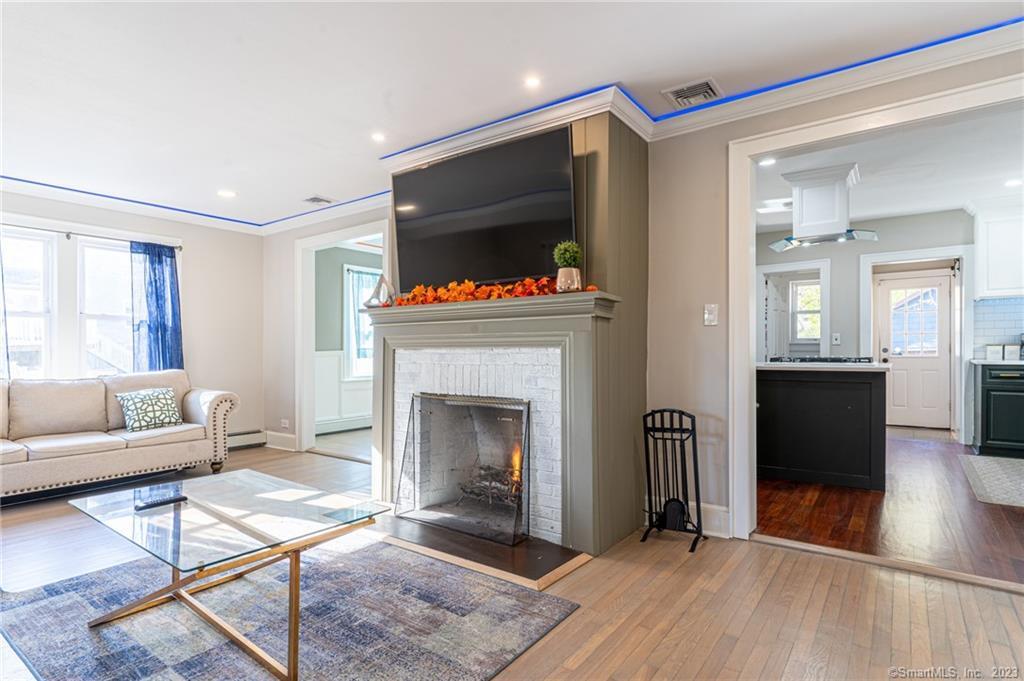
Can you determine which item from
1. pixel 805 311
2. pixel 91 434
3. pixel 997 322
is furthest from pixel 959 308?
pixel 91 434

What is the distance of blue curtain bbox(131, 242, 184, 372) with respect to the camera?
17.1 ft

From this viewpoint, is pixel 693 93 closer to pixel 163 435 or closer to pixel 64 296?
pixel 163 435

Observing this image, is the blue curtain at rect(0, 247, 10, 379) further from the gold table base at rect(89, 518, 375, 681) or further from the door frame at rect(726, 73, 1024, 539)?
the door frame at rect(726, 73, 1024, 539)

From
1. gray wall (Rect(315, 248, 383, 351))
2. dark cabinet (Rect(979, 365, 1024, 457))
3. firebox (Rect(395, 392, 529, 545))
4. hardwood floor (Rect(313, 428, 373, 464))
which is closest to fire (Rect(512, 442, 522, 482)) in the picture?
firebox (Rect(395, 392, 529, 545))

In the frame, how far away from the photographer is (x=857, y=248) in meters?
6.18

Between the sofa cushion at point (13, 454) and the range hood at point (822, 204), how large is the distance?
6.15 m

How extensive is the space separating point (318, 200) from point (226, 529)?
3745mm

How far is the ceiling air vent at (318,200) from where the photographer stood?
5.06m

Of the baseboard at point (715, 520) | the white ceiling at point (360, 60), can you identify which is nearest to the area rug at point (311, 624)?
the baseboard at point (715, 520)

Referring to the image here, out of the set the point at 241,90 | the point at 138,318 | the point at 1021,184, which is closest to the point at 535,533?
the point at 241,90

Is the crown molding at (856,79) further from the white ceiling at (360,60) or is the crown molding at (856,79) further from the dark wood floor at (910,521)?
the dark wood floor at (910,521)

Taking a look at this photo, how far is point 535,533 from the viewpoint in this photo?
3.05m

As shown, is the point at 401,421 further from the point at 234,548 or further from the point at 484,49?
the point at 484,49

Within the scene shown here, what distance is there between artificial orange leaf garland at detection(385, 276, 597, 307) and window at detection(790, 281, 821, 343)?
5.79 meters
